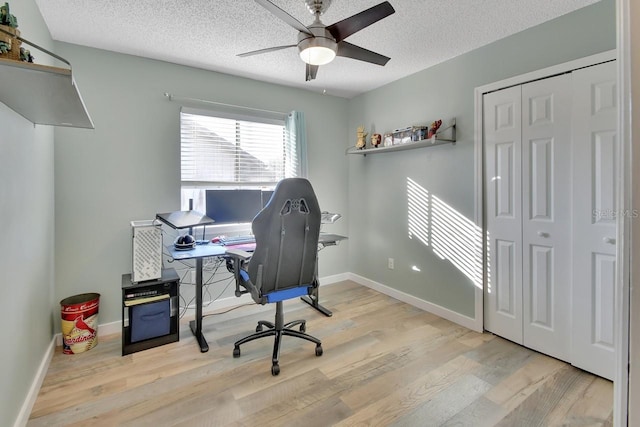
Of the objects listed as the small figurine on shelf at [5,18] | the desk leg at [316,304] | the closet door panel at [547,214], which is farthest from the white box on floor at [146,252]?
the closet door panel at [547,214]

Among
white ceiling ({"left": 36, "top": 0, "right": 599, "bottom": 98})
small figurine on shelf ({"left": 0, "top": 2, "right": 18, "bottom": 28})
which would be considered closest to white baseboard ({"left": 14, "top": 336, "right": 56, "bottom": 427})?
small figurine on shelf ({"left": 0, "top": 2, "right": 18, "bottom": 28})

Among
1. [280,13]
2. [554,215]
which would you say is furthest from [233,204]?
[554,215]

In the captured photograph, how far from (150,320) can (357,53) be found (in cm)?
248

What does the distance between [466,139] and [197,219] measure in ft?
8.01

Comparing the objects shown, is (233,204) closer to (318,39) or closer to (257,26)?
(257,26)

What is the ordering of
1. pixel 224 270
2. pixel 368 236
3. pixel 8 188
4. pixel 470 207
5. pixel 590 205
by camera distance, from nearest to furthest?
1. pixel 8 188
2. pixel 590 205
3. pixel 470 207
4. pixel 224 270
5. pixel 368 236

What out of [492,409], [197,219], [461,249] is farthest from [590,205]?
[197,219]

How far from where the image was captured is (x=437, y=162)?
291 centimetres

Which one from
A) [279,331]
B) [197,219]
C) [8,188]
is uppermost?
[8,188]

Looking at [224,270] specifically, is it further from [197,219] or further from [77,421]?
[77,421]

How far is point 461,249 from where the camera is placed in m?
2.72

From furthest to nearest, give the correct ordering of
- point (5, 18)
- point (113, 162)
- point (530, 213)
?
point (113, 162) < point (530, 213) < point (5, 18)

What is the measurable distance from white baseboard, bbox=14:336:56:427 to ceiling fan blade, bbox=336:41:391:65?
8.64 ft

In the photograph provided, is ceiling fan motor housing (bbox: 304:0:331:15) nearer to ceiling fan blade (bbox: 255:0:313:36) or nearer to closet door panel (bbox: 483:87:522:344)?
ceiling fan blade (bbox: 255:0:313:36)
